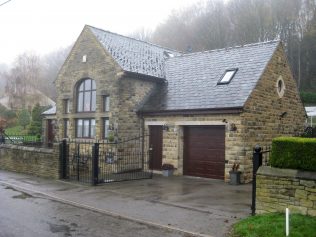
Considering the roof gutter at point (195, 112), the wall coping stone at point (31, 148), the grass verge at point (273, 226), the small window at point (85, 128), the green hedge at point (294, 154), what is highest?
the roof gutter at point (195, 112)

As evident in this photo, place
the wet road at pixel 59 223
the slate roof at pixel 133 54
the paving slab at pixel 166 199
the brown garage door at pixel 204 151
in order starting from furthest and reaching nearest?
the slate roof at pixel 133 54, the brown garage door at pixel 204 151, the paving slab at pixel 166 199, the wet road at pixel 59 223

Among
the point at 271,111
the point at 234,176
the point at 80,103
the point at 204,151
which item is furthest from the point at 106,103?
the point at 271,111

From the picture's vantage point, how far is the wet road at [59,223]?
7.83 meters

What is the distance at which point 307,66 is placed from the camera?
4325cm

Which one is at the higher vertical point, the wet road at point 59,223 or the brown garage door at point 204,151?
the brown garage door at point 204,151

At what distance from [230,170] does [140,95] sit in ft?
20.6

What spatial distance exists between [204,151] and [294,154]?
26.9 ft

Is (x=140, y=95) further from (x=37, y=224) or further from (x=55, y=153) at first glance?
(x=37, y=224)

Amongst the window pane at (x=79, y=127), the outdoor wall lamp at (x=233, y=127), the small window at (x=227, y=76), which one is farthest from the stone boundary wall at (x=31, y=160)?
the small window at (x=227, y=76)

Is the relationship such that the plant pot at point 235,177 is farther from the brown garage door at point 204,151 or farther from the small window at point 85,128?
the small window at point 85,128

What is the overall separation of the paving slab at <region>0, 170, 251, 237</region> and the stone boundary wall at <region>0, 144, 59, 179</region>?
60 centimetres

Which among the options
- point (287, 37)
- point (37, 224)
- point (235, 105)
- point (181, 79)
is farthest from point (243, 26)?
point (37, 224)

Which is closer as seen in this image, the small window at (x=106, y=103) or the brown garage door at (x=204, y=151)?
the brown garage door at (x=204, y=151)

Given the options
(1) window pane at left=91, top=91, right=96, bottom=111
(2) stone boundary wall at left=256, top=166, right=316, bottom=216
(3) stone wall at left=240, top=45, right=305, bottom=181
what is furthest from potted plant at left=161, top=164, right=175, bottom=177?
(2) stone boundary wall at left=256, top=166, right=316, bottom=216
